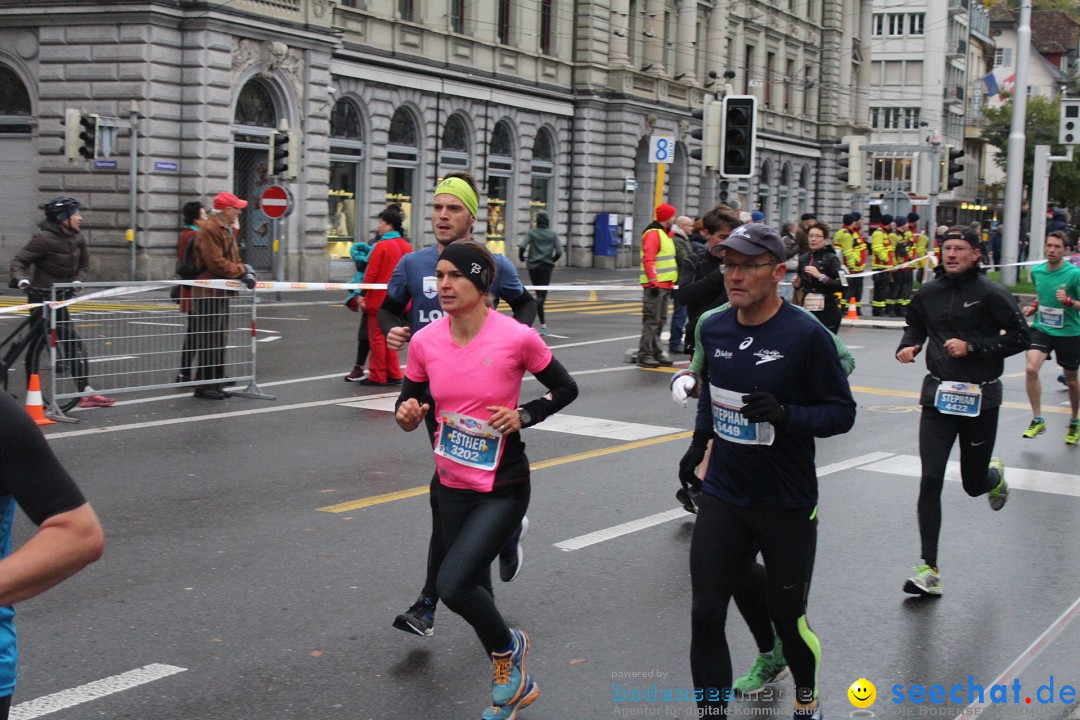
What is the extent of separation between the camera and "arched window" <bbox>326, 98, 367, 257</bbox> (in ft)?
Answer: 113

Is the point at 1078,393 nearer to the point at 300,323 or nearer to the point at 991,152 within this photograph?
the point at 300,323

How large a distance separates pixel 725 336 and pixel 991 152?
111 metres

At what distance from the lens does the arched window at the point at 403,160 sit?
1449 inches

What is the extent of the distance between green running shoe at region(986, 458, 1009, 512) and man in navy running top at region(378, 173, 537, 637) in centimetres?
289

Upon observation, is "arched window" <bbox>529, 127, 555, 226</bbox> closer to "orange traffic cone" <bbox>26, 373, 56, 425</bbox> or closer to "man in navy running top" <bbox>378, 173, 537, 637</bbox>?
"orange traffic cone" <bbox>26, 373, 56, 425</bbox>

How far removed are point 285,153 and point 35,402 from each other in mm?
18973

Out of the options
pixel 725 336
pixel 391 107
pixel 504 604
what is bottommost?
pixel 504 604

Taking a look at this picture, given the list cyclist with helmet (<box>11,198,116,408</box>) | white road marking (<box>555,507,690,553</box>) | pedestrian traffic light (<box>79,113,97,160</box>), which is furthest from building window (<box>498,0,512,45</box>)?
white road marking (<box>555,507,690,553</box>)

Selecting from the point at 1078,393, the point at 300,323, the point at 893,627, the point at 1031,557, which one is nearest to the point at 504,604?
the point at 893,627

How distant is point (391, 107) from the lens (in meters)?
36.1

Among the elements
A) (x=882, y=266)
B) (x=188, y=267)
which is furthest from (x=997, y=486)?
(x=882, y=266)

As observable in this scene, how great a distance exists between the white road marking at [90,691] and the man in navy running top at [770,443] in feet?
6.98

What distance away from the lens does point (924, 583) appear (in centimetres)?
664

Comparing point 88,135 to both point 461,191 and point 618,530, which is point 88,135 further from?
A: point 461,191
